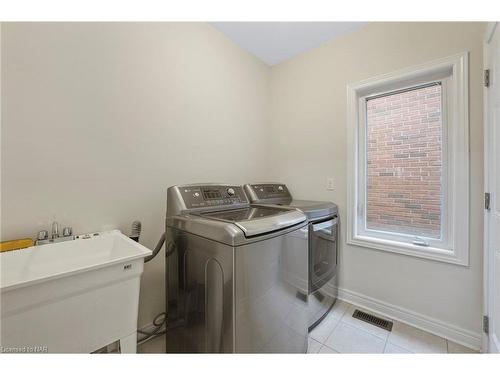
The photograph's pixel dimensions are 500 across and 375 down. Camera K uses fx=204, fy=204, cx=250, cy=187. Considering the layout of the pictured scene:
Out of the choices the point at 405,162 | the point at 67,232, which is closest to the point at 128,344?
the point at 67,232

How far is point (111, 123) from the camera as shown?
4.38 ft

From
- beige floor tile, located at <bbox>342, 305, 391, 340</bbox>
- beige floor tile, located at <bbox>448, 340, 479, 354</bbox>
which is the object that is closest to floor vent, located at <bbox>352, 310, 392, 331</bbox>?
beige floor tile, located at <bbox>342, 305, 391, 340</bbox>

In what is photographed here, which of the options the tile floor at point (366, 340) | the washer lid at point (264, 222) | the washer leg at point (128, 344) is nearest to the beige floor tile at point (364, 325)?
the tile floor at point (366, 340)

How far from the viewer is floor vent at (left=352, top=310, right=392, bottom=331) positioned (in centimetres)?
161

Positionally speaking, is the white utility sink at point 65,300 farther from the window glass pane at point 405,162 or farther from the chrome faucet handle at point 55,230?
the window glass pane at point 405,162

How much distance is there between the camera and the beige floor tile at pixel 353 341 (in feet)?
4.58

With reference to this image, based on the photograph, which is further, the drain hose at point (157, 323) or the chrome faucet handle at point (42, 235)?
the drain hose at point (157, 323)

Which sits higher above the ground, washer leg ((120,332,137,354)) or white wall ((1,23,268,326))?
white wall ((1,23,268,326))

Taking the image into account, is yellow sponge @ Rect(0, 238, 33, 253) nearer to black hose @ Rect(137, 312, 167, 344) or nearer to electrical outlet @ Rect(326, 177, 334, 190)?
black hose @ Rect(137, 312, 167, 344)

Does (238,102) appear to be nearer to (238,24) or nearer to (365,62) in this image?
(238,24)

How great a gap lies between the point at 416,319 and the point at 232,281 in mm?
1656

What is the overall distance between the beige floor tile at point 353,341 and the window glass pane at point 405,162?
87 cm

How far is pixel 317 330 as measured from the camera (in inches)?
62.6
